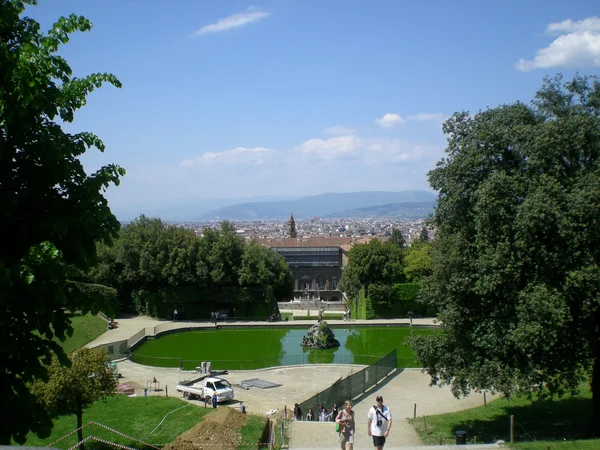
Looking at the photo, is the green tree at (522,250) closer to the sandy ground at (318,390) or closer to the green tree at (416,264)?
the sandy ground at (318,390)

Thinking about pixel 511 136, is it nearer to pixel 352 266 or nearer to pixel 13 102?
pixel 13 102

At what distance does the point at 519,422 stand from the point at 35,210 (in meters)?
15.2

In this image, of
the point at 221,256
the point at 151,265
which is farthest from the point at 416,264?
the point at 151,265

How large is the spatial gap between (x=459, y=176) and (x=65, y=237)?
11.3m

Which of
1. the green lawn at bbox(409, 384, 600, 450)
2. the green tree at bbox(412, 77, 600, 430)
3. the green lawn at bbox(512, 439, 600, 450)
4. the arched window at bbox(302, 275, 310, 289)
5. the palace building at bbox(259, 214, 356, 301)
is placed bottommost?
the arched window at bbox(302, 275, 310, 289)

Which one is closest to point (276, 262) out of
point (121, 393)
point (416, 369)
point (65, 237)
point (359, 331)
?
point (359, 331)

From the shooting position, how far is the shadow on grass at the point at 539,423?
50.0 feet

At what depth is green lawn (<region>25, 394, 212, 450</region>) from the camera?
601 inches

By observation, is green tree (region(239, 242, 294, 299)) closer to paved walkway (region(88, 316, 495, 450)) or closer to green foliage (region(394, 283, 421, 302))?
green foliage (region(394, 283, 421, 302))

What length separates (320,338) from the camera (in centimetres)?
3312

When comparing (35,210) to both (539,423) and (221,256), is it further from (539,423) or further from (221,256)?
(221,256)

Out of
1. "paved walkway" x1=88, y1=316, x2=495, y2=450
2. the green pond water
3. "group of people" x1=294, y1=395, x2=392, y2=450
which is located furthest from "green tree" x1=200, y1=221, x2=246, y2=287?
"group of people" x1=294, y1=395, x2=392, y2=450

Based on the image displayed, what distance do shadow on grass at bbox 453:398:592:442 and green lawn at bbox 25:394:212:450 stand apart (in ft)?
26.5

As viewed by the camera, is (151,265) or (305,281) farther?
(305,281)
